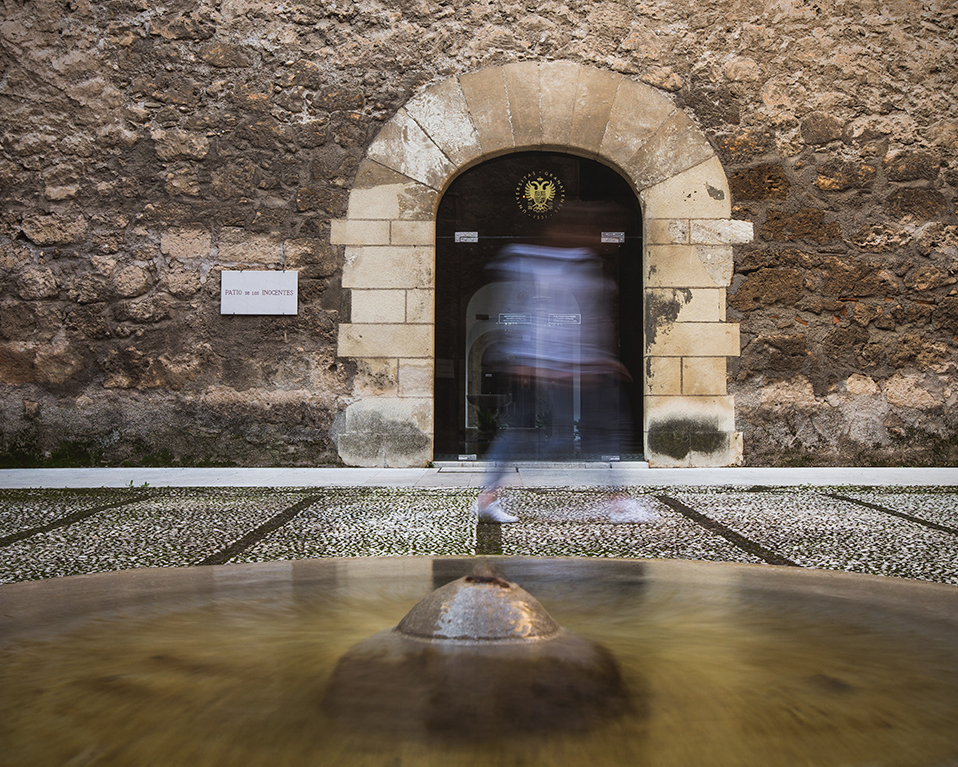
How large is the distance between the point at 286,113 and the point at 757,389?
3.34 meters

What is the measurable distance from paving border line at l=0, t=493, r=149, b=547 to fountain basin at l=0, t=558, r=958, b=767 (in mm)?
1571

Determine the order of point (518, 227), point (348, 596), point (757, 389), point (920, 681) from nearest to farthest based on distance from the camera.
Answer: point (920, 681), point (348, 596), point (757, 389), point (518, 227)

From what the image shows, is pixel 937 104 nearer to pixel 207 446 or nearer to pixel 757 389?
pixel 757 389

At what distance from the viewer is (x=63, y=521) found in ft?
8.34

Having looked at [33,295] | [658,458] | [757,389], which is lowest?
[658,458]

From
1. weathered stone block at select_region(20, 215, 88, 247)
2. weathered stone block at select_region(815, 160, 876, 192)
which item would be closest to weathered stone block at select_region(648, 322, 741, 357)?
weathered stone block at select_region(815, 160, 876, 192)

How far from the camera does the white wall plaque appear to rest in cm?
479

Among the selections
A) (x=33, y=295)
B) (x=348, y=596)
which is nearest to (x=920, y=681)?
(x=348, y=596)

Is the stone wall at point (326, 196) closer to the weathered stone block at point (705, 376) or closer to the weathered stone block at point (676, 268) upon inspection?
the weathered stone block at point (705, 376)

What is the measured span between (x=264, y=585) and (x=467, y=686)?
0.46 meters

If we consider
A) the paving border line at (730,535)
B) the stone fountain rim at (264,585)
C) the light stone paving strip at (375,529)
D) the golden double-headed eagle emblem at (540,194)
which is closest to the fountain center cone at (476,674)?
the stone fountain rim at (264,585)

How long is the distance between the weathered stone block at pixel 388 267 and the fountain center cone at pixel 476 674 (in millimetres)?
4228

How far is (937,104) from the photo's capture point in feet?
16.0

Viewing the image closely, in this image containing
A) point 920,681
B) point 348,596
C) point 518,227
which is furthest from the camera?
point 518,227
